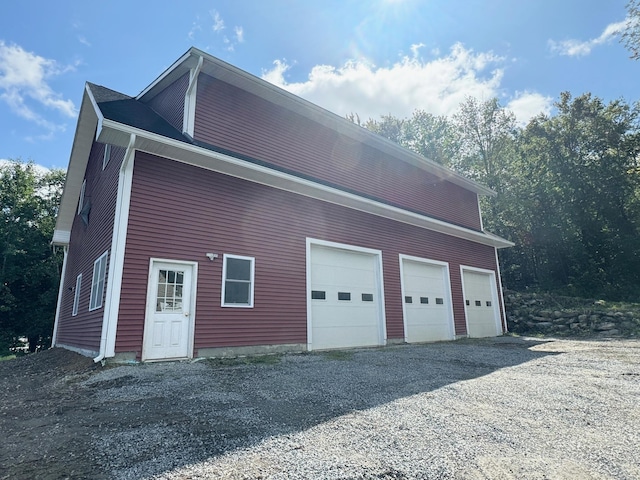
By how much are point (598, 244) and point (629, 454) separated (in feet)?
75.3

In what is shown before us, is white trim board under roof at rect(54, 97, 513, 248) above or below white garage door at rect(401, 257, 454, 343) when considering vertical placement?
above

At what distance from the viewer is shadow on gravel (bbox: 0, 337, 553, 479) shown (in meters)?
2.62

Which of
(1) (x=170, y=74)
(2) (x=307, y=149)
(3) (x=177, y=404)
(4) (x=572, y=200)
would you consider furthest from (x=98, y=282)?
(4) (x=572, y=200)

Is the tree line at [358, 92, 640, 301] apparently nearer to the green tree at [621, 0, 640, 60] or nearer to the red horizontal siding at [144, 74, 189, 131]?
the green tree at [621, 0, 640, 60]

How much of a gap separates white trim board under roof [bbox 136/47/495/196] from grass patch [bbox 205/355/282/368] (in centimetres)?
641

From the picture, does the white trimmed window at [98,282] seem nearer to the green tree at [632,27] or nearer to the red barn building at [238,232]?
the red barn building at [238,232]

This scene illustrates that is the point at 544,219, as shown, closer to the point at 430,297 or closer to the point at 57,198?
the point at 430,297

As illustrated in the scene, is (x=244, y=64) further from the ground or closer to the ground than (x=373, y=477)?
further from the ground

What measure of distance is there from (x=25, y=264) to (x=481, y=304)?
2334 cm

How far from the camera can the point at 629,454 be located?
2699 millimetres

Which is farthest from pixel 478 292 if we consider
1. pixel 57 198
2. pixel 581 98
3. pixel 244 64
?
pixel 57 198

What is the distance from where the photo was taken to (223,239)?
7.52m

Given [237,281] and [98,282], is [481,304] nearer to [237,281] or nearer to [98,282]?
[237,281]

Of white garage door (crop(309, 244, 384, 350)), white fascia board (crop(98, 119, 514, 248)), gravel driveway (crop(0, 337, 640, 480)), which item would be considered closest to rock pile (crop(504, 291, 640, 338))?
white fascia board (crop(98, 119, 514, 248))
